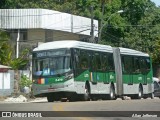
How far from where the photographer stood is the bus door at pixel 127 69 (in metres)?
→ 34.6

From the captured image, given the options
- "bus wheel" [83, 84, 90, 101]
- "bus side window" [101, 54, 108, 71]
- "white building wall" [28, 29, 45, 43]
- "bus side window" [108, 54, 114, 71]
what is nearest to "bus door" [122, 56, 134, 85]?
"bus side window" [108, 54, 114, 71]

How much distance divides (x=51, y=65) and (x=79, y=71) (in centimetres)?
157

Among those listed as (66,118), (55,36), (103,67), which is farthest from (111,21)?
(66,118)

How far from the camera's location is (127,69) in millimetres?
35062

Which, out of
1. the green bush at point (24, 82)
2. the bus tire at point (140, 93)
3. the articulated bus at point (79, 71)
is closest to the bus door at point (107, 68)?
the articulated bus at point (79, 71)

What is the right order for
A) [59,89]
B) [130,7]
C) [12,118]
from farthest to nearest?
[130,7], [59,89], [12,118]

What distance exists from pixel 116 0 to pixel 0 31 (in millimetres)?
31360

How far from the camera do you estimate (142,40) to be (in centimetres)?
7181

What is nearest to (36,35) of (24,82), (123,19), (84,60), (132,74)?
(24,82)

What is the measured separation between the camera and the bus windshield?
91.0ft

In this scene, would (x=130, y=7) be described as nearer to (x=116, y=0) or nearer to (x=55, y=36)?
(x=116, y=0)

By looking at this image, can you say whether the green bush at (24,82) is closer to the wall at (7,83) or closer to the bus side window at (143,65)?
the wall at (7,83)

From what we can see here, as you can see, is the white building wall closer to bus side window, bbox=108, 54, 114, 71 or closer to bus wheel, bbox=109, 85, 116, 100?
bus side window, bbox=108, 54, 114, 71

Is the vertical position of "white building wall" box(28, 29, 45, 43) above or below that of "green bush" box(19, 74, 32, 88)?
above
